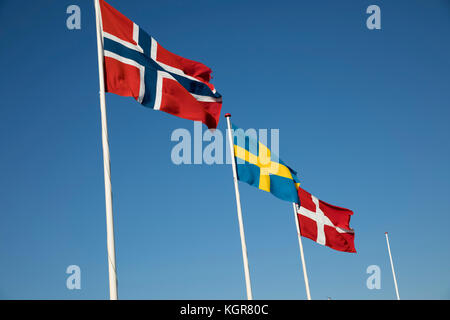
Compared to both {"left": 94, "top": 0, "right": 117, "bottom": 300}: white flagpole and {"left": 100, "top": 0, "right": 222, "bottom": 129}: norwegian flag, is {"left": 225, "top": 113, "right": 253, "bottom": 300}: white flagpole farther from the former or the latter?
{"left": 94, "top": 0, "right": 117, "bottom": 300}: white flagpole

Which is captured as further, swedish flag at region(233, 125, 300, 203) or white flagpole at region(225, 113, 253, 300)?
swedish flag at region(233, 125, 300, 203)

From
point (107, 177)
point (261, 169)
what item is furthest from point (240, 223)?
point (107, 177)

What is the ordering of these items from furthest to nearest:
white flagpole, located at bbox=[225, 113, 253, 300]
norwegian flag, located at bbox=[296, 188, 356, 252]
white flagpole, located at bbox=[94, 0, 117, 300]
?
1. norwegian flag, located at bbox=[296, 188, 356, 252]
2. white flagpole, located at bbox=[225, 113, 253, 300]
3. white flagpole, located at bbox=[94, 0, 117, 300]

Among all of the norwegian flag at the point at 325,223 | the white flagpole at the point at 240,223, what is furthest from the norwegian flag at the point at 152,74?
the norwegian flag at the point at 325,223

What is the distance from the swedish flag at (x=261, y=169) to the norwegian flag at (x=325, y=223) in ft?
7.62

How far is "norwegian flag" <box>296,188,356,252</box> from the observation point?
20781 mm

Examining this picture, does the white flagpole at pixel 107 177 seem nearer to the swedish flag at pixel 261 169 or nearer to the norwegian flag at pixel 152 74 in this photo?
the norwegian flag at pixel 152 74

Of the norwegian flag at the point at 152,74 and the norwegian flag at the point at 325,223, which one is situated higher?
the norwegian flag at the point at 152,74

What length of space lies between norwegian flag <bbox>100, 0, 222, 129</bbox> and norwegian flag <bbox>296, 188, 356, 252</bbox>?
10.1 m

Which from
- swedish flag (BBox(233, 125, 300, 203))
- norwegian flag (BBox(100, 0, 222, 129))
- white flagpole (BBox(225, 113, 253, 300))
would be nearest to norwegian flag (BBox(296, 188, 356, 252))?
swedish flag (BBox(233, 125, 300, 203))

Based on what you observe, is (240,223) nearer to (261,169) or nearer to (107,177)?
(261,169)

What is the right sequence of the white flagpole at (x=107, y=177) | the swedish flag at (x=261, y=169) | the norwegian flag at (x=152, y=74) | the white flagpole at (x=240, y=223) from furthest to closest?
1. the swedish flag at (x=261, y=169)
2. the white flagpole at (x=240, y=223)
3. the norwegian flag at (x=152, y=74)
4. the white flagpole at (x=107, y=177)

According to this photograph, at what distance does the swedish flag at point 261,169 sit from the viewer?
16.0m
